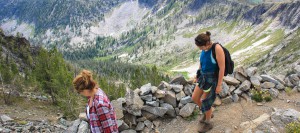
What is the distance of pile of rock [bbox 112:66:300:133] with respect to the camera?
43.0 ft

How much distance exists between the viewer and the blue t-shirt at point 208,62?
369 inches

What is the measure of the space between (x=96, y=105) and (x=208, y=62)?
15.7ft

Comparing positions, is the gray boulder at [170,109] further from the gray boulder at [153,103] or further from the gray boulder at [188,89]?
the gray boulder at [188,89]

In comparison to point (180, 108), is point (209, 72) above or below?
above

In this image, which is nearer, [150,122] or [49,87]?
[150,122]

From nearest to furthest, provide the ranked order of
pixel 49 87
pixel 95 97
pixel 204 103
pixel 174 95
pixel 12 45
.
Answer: pixel 95 97 → pixel 204 103 → pixel 174 95 → pixel 49 87 → pixel 12 45

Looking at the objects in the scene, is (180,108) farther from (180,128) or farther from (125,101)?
(125,101)

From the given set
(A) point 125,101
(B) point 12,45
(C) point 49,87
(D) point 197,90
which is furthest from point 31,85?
(D) point 197,90

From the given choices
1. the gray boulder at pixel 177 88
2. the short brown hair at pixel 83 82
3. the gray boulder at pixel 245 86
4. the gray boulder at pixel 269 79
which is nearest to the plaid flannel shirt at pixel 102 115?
the short brown hair at pixel 83 82

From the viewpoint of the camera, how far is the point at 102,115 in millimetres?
6441

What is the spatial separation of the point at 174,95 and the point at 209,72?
4537 millimetres

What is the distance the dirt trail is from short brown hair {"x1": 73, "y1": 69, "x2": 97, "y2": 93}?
709 centimetres

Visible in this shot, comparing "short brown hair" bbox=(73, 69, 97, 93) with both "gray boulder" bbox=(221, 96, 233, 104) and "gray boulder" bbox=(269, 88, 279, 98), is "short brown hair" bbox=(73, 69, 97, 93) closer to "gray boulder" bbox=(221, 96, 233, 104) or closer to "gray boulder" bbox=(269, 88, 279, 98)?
"gray boulder" bbox=(221, 96, 233, 104)

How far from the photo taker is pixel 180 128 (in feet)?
43.0
